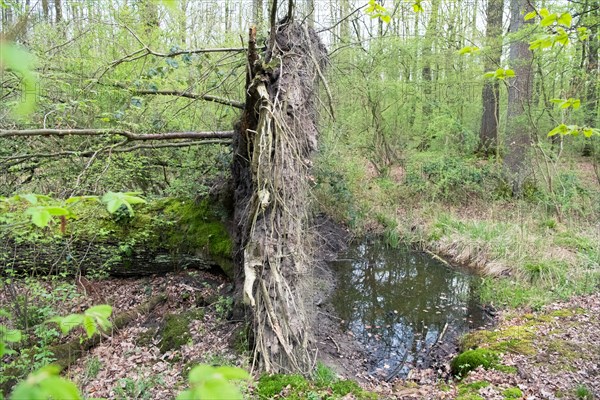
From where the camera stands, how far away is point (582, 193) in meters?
9.59

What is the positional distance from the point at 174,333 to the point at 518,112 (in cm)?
1044

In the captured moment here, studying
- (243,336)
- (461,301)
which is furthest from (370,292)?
(243,336)

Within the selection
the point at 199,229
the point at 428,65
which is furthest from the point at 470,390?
the point at 428,65

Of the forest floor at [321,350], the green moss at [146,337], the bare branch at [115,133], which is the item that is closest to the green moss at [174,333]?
the forest floor at [321,350]

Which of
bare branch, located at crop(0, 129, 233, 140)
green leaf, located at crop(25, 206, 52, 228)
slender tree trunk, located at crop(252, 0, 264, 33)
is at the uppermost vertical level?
slender tree trunk, located at crop(252, 0, 264, 33)

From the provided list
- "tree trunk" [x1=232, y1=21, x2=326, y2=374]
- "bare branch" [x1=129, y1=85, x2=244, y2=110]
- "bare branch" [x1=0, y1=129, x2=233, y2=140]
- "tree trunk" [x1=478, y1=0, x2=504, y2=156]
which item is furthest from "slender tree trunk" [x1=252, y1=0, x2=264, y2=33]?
"tree trunk" [x1=478, y1=0, x2=504, y2=156]

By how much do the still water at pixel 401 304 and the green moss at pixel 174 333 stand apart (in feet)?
8.26

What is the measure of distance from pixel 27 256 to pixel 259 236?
3.25 m

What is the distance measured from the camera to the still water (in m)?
5.28

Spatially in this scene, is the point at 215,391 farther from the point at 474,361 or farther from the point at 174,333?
the point at 474,361

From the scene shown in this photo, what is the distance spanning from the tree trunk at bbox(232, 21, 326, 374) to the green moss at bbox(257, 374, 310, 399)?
0.70ft

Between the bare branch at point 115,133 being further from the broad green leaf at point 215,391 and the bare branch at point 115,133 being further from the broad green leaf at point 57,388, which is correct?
the broad green leaf at point 215,391

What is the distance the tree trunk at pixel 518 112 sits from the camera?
380 inches

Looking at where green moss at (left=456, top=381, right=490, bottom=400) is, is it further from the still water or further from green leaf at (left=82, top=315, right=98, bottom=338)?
green leaf at (left=82, top=315, right=98, bottom=338)
